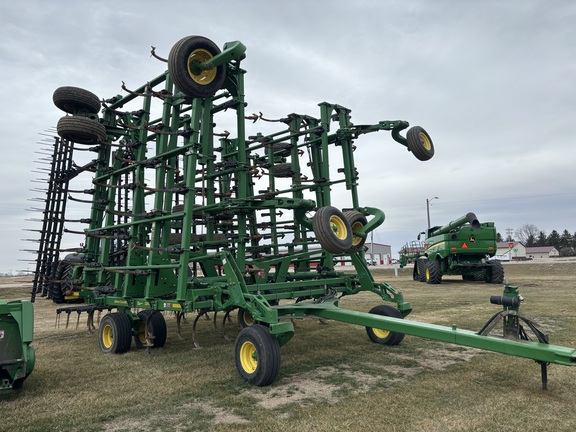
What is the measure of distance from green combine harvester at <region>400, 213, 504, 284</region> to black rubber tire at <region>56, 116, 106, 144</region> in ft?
50.9

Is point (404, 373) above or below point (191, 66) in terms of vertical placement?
below

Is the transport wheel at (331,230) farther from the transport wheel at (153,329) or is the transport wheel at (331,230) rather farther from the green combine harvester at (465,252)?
the green combine harvester at (465,252)

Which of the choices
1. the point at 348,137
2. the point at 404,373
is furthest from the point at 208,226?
the point at 404,373

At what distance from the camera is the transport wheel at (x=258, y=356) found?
4789mm

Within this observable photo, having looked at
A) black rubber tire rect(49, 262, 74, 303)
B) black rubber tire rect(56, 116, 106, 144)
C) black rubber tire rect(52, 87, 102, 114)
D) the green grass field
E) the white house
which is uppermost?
the white house

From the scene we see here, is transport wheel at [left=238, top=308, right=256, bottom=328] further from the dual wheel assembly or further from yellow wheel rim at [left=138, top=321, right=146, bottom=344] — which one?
the dual wheel assembly

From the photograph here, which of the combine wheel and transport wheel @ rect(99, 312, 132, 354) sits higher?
the combine wheel

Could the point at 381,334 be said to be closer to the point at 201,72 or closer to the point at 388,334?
the point at 388,334

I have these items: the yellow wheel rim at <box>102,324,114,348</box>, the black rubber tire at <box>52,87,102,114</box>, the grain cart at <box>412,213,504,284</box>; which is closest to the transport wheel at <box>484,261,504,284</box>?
the grain cart at <box>412,213,504,284</box>

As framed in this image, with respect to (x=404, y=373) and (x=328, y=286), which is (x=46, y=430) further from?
(x=328, y=286)

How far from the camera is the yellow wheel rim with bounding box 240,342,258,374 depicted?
5082 millimetres

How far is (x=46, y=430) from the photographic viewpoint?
3.77m

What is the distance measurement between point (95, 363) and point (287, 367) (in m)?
2.92

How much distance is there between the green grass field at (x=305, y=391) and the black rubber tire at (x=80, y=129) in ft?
12.4
